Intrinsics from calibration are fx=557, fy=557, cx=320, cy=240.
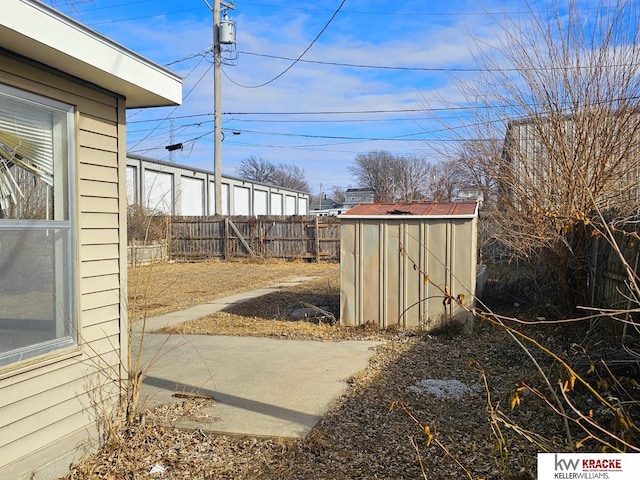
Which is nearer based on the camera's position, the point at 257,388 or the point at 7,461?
the point at 7,461

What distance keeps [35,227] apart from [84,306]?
67 cm

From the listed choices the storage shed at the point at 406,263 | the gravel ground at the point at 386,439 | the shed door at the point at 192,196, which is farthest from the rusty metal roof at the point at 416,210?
the shed door at the point at 192,196

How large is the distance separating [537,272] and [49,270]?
7.36m

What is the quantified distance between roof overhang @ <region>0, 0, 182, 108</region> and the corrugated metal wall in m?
4.33

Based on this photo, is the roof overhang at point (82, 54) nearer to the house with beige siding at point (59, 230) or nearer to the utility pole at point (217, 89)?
the house with beige siding at point (59, 230)

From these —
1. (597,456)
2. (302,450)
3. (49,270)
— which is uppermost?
(49,270)

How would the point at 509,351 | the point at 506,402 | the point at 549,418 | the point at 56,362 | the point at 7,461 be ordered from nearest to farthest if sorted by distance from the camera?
the point at 7,461 → the point at 56,362 → the point at 549,418 → the point at 506,402 → the point at 509,351

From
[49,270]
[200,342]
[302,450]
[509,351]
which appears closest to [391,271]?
[509,351]

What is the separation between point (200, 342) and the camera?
7777 mm

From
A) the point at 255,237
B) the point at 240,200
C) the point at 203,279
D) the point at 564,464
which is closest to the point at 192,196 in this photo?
the point at 240,200

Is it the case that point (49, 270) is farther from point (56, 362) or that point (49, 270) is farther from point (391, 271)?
point (391, 271)

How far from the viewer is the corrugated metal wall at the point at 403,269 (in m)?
7.86

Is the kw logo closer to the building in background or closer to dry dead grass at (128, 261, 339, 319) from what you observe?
dry dead grass at (128, 261, 339, 319)

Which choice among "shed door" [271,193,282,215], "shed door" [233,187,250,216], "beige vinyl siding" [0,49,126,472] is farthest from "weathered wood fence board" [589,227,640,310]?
"shed door" [271,193,282,215]
